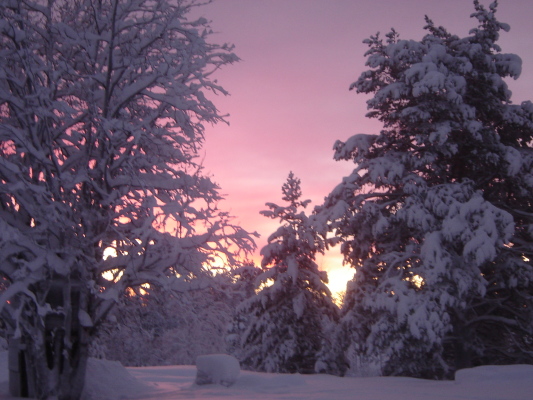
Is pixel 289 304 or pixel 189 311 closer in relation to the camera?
pixel 189 311

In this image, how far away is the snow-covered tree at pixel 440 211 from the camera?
1409 centimetres

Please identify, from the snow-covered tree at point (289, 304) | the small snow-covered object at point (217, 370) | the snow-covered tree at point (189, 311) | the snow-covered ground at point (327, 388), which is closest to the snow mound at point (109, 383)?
the snow-covered ground at point (327, 388)

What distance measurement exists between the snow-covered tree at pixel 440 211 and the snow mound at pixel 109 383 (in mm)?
6928

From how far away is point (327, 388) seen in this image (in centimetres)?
969

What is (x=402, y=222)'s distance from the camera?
1648 cm

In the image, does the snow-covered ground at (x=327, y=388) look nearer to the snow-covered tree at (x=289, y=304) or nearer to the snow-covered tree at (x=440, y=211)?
the snow-covered tree at (x=440, y=211)

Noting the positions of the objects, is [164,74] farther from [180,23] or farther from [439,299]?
[439,299]

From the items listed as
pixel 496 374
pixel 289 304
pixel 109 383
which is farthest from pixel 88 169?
pixel 289 304

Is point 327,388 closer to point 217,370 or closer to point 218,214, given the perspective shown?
point 217,370

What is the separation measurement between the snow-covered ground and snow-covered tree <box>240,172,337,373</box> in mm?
10956

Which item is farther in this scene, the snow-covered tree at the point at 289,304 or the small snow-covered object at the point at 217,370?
the snow-covered tree at the point at 289,304

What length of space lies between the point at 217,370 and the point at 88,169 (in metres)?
4.99

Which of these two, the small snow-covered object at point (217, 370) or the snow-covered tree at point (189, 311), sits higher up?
the snow-covered tree at point (189, 311)

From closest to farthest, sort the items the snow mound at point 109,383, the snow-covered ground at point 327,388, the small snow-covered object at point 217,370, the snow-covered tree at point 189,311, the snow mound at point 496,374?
the snow-covered ground at point 327,388
the snow mound at point 496,374
the snow mound at point 109,383
the snow-covered tree at point 189,311
the small snow-covered object at point 217,370
